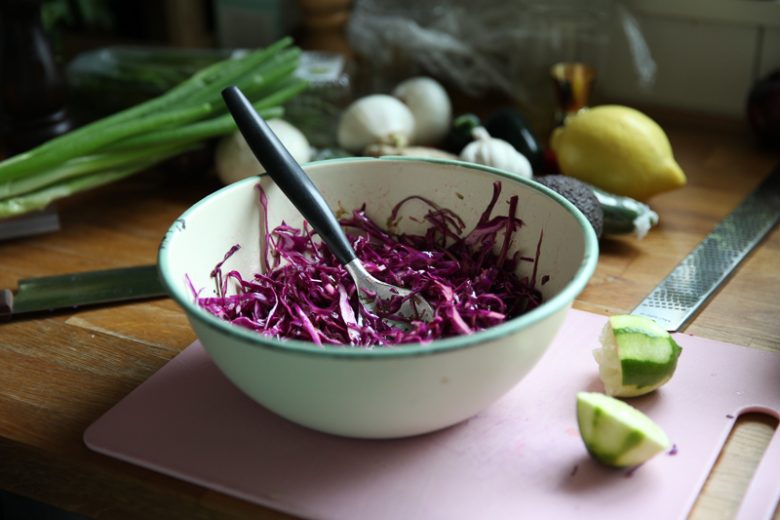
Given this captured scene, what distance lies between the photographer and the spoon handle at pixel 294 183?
3.07ft

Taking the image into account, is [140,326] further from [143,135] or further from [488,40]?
[488,40]

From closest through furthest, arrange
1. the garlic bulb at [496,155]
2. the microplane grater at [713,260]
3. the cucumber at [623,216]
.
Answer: the microplane grater at [713,260] → the cucumber at [623,216] → the garlic bulb at [496,155]

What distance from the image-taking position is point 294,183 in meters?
0.94

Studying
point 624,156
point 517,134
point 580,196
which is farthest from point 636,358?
point 517,134

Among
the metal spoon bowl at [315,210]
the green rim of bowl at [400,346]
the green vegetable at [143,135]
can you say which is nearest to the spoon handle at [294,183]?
the metal spoon bowl at [315,210]

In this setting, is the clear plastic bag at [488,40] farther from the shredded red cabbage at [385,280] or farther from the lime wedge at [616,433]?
the lime wedge at [616,433]

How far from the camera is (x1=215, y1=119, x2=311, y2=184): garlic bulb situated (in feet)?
4.49

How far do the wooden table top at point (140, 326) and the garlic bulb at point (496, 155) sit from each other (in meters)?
0.17

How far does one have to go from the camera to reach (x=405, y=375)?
0.69 meters

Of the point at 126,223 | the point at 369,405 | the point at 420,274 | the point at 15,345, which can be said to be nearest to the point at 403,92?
the point at 126,223

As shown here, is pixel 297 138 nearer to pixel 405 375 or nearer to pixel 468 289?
pixel 468 289

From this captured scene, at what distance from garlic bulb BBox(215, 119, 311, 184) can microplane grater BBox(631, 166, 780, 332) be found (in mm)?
599

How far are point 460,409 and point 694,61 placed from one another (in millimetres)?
1208

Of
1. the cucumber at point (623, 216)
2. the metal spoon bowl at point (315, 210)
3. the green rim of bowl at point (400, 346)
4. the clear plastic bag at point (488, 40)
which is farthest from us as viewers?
the clear plastic bag at point (488, 40)
